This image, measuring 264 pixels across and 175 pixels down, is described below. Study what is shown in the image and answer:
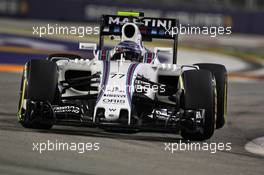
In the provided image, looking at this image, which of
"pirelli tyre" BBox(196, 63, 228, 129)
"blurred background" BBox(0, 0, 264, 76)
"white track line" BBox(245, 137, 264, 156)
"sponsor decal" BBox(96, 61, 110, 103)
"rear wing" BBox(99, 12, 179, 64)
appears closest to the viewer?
"white track line" BBox(245, 137, 264, 156)

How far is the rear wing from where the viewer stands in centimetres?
1132

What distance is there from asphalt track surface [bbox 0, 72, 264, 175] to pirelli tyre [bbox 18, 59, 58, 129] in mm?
227

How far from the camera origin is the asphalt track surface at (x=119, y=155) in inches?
290

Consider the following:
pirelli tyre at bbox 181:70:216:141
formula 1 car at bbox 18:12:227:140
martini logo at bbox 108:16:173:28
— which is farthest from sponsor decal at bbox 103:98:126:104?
martini logo at bbox 108:16:173:28

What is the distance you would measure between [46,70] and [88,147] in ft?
4.47

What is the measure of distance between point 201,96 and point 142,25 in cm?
236

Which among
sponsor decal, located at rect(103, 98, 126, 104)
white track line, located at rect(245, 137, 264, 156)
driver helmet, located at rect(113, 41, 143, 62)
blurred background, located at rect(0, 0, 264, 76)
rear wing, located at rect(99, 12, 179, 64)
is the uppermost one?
blurred background, located at rect(0, 0, 264, 76)

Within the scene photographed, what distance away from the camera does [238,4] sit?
1281 inches

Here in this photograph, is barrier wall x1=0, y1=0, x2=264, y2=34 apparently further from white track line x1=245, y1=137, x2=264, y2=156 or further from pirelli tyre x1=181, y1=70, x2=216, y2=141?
pirelli tyre x1=181, y1=70, x2=216, y2=141

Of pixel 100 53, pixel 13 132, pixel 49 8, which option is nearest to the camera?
pixel 13 132

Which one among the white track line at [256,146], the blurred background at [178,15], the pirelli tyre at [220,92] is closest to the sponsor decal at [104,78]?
the pirelli tyre at [220,92]

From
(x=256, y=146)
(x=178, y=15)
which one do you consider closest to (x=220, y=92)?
(x=256, y=146)

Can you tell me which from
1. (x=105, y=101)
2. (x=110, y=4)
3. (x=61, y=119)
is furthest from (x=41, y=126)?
(x=110, y=4)

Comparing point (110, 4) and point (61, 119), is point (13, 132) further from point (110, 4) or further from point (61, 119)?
point (110, 4)
